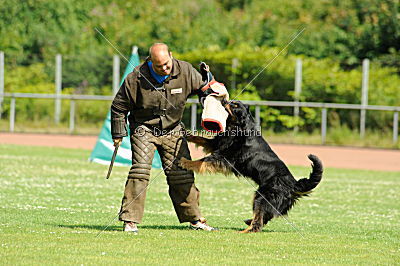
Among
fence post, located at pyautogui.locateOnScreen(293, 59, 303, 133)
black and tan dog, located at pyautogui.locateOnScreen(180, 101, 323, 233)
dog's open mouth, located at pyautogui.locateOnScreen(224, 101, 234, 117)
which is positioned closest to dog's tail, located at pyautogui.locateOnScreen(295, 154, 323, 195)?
black and tan dog, located at pyautogui.locateOnScreen(180, 101, 323, 233)

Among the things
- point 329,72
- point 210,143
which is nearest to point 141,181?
point 210,143

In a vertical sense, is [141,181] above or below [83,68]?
below

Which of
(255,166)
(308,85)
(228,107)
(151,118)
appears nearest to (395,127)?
(308,85)

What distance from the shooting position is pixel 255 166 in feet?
26.3

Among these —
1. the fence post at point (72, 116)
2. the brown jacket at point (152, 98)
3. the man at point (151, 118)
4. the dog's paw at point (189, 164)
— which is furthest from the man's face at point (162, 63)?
the fence post at point (72, 116)

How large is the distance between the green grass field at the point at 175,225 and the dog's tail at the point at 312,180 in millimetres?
513

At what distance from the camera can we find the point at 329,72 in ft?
89.1

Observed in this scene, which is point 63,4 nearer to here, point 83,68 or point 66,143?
point 83,68

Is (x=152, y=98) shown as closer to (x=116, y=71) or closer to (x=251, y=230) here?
(x=251, y=230)

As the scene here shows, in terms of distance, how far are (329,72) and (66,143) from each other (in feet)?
32.4

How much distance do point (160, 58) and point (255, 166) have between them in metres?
1.61

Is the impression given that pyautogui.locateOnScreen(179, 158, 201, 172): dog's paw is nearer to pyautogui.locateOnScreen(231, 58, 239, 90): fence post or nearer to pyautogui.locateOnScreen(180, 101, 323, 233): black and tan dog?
pyautogui.locateOnScreen(180, 101, 323, 233): black and tan dog

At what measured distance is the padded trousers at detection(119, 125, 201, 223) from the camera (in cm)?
773

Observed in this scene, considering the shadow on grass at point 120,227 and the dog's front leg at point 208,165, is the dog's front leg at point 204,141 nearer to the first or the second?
the dog's front leg at point 208,165
